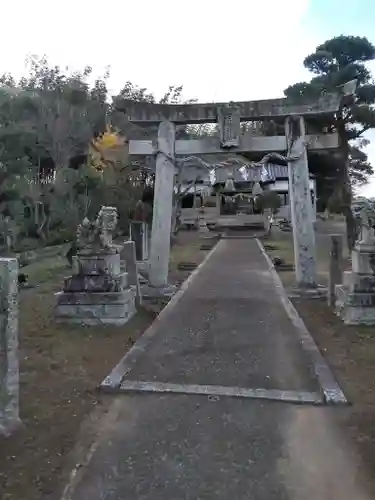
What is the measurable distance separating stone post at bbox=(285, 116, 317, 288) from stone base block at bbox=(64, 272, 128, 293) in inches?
166

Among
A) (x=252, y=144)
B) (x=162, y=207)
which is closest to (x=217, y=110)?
(x=252, y=144)

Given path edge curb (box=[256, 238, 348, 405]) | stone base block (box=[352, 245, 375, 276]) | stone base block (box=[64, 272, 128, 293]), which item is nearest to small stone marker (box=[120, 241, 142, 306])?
stone base block (box=[64, 272, 128, 293])

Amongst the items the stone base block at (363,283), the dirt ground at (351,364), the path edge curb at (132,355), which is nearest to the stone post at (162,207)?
the path edge curb at (132,355)

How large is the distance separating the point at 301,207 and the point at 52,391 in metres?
6.88

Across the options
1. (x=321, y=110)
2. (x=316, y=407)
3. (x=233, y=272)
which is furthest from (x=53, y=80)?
(x=316, y=407)

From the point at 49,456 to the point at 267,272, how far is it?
33.6ft

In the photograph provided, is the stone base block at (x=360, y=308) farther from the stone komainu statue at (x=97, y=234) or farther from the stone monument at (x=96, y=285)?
the stone komainu statue at (x=97, y=234)

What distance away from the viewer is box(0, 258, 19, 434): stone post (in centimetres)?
411

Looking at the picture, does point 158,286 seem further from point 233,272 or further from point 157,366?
point 157,366

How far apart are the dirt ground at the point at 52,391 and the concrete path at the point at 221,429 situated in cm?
25

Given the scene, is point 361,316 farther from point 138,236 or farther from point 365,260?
point 138,236

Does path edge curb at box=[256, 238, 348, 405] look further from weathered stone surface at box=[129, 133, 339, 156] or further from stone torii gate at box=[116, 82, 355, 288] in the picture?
weathered stone surface at box=[129, 133, 339, 156]

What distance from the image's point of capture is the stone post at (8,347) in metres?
4.11

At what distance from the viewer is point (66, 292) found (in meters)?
7.90
